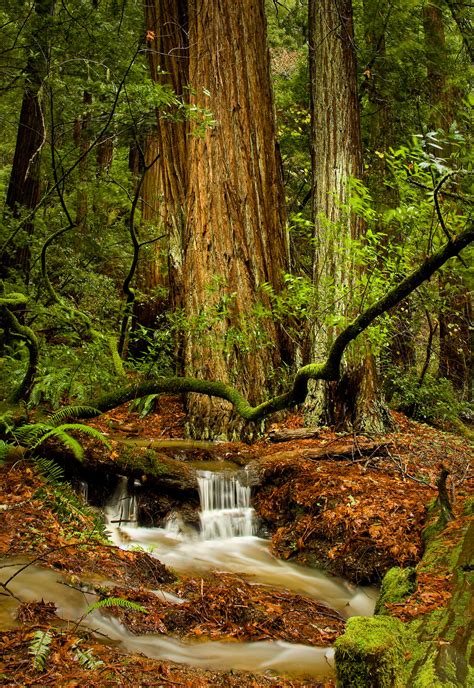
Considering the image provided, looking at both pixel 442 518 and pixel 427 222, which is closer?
pixel 442 518

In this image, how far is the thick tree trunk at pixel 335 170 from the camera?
722 centimetres

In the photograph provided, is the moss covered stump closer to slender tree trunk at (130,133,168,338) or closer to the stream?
the stream

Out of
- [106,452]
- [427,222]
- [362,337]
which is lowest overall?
[106,452]

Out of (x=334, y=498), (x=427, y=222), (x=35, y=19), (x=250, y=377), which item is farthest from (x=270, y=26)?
(x=334, y=498)

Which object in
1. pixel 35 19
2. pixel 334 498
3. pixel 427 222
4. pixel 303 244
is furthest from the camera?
pixel 303 244

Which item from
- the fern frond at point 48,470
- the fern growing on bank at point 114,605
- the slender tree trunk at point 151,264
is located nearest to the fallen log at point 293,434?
the fern frond at point 48,470

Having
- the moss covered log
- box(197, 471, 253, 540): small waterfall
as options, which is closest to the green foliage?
box(197, 471, 253, 540): small waterfall

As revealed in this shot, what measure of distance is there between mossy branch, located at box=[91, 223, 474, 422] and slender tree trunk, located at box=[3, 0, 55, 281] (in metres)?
4.26

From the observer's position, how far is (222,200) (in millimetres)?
8117

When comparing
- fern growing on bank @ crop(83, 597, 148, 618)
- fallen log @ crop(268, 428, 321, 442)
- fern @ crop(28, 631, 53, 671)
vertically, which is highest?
fern @ crop(28, 631, 53, 671)

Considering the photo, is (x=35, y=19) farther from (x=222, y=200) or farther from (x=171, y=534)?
(x=171, y=534)

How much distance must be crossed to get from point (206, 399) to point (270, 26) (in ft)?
49.0

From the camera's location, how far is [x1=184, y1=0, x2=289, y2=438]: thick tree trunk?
7480mm

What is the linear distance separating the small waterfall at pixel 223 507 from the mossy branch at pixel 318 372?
95cm
